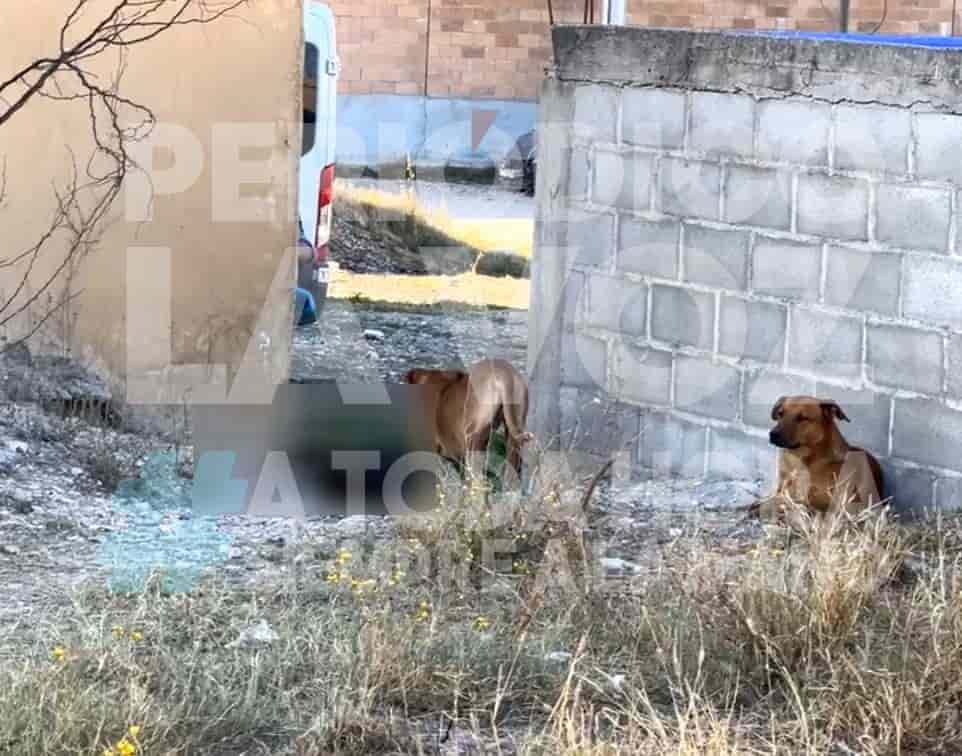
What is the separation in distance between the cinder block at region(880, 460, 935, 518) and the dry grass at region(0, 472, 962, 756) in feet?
2.78

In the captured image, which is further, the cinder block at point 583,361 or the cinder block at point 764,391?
the cinder block at point 583,361

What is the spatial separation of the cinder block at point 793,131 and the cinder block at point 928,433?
3.21 feet

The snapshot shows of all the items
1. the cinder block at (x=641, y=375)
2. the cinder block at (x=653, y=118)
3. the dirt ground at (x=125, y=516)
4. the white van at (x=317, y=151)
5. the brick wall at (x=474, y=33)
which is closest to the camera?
the dirt ground at (x=125, y=516)

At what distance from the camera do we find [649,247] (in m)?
7.23

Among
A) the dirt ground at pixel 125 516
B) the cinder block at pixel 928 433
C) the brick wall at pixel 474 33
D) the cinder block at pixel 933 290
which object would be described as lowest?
the dirt ground at pixel 125 516

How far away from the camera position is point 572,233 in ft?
24.8

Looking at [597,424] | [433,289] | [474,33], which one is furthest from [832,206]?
[474,33]

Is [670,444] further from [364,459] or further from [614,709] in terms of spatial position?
[614,709]

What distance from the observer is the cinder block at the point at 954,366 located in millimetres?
6164

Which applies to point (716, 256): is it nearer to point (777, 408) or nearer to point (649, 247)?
point (649, 247)

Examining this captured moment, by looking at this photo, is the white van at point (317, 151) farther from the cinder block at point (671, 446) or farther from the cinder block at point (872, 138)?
the cinder block at point (872, 138)

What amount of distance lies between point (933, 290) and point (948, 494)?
0.72m

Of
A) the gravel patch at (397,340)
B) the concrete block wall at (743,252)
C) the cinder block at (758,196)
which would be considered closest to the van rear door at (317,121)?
the gravel patch at (397,340)

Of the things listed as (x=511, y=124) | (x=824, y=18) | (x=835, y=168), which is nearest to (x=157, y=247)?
(x=835, y=168)
